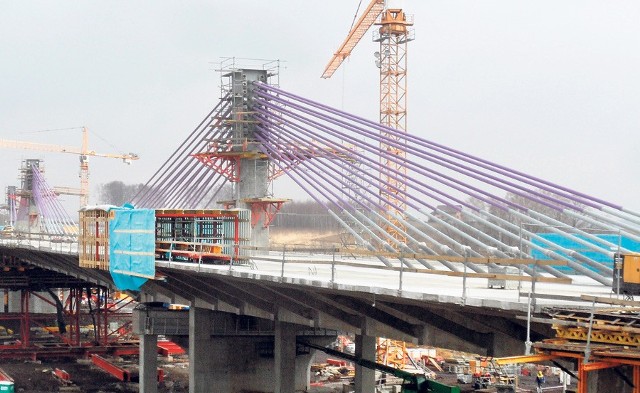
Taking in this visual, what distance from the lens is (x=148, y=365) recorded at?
1745 inches

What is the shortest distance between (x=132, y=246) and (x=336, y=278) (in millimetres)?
11499

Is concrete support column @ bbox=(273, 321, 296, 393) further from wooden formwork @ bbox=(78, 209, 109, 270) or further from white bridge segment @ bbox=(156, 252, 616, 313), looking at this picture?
wooden formwork @ bbox=(78, 209, 109, 270)

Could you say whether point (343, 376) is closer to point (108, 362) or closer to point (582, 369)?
point (108, 362)

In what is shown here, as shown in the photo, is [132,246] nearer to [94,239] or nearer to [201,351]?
[94,239]

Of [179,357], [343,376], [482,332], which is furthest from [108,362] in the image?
[482,332]

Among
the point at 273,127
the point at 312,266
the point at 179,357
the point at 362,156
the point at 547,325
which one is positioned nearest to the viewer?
the point at 547,325

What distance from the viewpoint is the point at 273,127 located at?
4116 cm

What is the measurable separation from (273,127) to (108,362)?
23.7 metres

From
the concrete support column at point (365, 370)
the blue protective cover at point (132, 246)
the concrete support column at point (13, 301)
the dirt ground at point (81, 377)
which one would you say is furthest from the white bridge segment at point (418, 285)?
the concrete support column at point (13, 301)

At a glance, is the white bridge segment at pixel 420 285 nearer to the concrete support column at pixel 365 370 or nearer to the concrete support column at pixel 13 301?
the concrete support column at pixel 365 370

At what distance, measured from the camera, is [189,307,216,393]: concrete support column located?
39656mm

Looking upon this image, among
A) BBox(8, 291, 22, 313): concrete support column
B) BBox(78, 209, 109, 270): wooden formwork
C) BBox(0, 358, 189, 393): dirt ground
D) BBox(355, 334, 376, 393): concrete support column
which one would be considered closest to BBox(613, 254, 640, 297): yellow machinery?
BBox(355, 334, 376, 393): concrete support column

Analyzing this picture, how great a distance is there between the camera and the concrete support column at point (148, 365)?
44000 millimetres

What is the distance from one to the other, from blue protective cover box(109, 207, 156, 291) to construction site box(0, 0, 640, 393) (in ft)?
0.27
